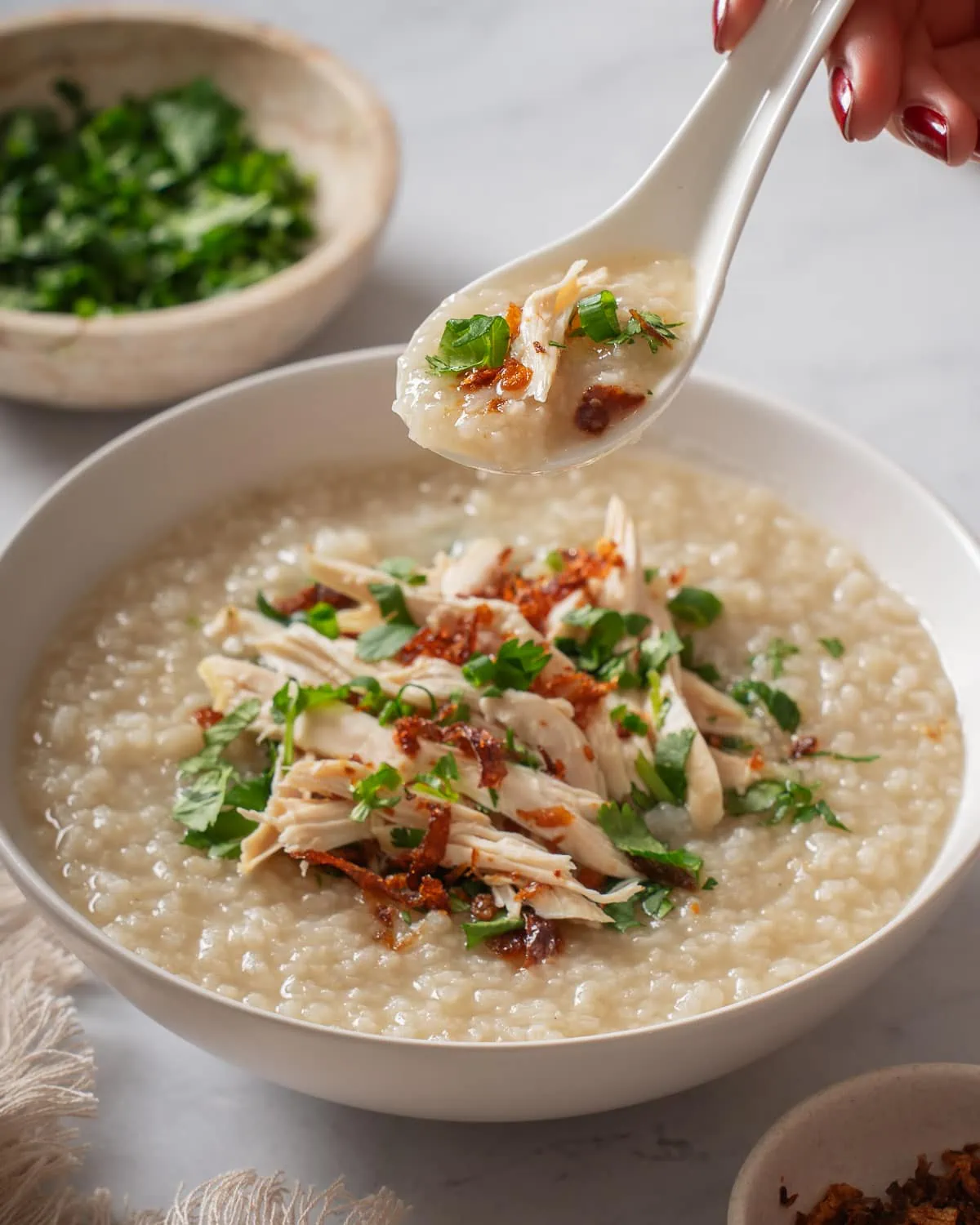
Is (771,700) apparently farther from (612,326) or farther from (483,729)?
(612,326)

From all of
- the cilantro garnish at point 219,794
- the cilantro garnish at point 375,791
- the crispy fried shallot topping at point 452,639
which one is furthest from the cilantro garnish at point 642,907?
the cilantro garnish at point 219,794

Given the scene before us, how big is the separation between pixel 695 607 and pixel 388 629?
614 mm

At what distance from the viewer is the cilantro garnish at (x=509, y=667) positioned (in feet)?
8.61

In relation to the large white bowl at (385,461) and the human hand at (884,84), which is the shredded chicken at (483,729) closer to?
the large white bowl at (385,461)

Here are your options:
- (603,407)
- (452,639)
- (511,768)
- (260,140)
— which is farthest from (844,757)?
(260,140)

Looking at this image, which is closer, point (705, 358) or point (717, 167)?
point (717, 167)

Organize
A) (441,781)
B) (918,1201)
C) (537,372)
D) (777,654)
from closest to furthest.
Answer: (918,1201) → (537,372) → (441,781) → (777,654)

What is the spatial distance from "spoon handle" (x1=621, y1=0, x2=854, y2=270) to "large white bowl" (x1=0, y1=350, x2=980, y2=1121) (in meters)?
0.76

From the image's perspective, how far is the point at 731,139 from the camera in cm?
252

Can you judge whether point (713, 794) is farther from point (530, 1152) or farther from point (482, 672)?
point (530, 1152)

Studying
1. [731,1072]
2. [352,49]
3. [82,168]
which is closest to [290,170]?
[82,168]

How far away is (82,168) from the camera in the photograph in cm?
440

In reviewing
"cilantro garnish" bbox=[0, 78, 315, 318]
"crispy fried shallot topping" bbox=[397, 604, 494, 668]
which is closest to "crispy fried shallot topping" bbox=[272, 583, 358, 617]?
"crispy fried shallot topping" bbox=[397, 604, 494, 668]

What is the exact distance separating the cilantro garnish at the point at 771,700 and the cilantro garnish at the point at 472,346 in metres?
0.89
